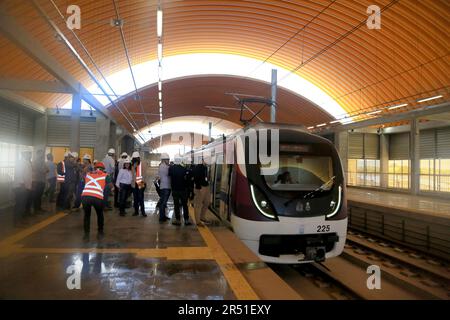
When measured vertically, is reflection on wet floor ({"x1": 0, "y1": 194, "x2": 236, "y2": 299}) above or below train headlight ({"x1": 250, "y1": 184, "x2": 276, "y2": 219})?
below

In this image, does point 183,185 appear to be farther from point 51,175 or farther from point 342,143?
point 342,143

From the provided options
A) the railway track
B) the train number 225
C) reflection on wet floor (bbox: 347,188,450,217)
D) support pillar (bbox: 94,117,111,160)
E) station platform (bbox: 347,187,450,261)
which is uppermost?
support pillar (bbox: 94,117,111,160)

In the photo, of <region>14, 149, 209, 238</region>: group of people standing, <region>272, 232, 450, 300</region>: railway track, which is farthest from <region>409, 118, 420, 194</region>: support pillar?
<region>14, 149, 209, 238</region>: group of people standing

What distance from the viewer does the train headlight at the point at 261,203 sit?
5371 millimetres

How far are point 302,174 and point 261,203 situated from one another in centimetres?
109

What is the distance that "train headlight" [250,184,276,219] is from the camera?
211 inches

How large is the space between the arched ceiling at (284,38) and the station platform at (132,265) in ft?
30.9

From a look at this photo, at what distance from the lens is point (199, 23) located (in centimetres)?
1822

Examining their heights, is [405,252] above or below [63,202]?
below

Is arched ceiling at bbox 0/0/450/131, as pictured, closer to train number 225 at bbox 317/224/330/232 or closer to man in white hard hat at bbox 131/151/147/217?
man in white hard hat at bbox 131/151/147/217

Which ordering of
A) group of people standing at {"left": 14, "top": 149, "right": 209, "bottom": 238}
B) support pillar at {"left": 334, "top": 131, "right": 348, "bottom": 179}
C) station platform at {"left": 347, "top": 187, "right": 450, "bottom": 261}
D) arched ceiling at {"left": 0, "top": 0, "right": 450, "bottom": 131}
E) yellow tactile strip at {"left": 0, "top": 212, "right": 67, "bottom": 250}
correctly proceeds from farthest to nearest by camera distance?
1. support pillar at {"left": 334, "top": 131, "right": 348, "bottom": 179}
2. arched ceiling at {"left": 0, "top": 0, "right": 450, "bottom": 131}
3. station platform at {"left": 347, "top": 187, "right": 450, "bottom": 261}
4. group of people standing at {"left": 14, "top": 149, "right": 209, "bottom": 238}
5. yellow tactile strip at {"left": 0, "top": 212, "right": 67, "bottom": 250}

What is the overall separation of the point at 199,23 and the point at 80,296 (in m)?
17.2
